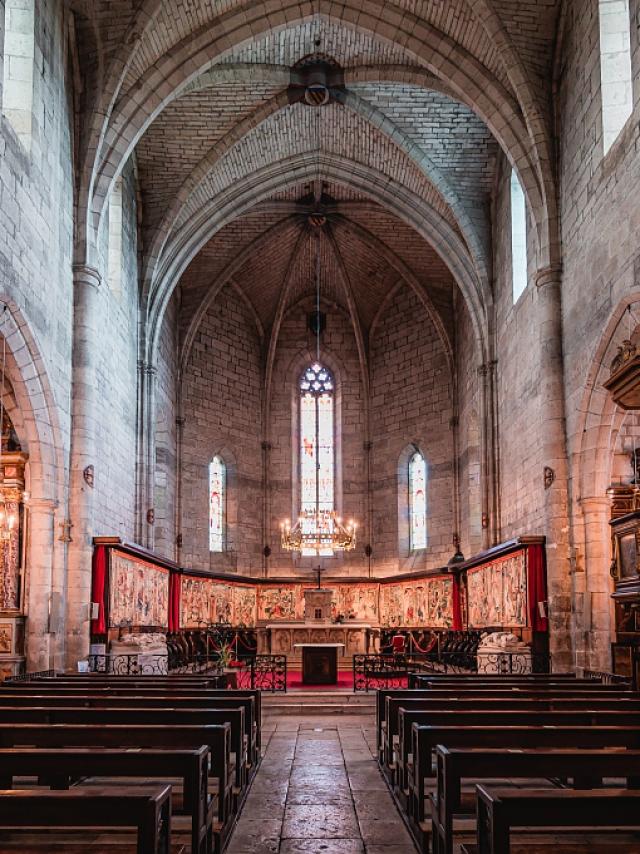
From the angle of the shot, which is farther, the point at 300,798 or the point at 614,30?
the point at 614,30

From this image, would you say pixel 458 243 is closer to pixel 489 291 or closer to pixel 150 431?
pixel 489 291

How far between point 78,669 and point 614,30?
12866mm

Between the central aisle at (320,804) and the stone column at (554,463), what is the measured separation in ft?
14.8

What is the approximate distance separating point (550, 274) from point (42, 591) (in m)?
9.84

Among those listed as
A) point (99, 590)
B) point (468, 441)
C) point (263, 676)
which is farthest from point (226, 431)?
point (99, 590)

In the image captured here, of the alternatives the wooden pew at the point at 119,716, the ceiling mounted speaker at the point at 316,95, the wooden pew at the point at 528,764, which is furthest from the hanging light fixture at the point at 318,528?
the wooden pew at the point at 528,764

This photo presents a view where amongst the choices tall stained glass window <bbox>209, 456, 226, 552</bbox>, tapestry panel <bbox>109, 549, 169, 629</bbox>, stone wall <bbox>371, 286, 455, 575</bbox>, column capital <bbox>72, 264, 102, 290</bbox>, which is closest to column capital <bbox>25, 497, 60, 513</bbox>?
tapestry panel <bbox>109, 549, 169, 629</bbox>

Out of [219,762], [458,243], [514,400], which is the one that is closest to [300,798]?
[219,762]

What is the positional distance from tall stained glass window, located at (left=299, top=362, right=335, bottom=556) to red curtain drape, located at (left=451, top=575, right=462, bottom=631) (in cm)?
711

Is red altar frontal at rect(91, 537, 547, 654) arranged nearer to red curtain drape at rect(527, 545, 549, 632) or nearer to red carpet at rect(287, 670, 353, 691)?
red curtain drape at rect(527, 545, 549, 632)

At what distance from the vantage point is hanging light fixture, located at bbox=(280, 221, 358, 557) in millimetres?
21609

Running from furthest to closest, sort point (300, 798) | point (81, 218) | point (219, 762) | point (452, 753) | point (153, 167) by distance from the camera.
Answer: point (153, 167)
point (81, 218)
point (300, 798)
point (219, 762)
point (452, 753)

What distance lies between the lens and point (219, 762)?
22.2 ft

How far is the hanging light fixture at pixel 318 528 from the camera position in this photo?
70.9ft
